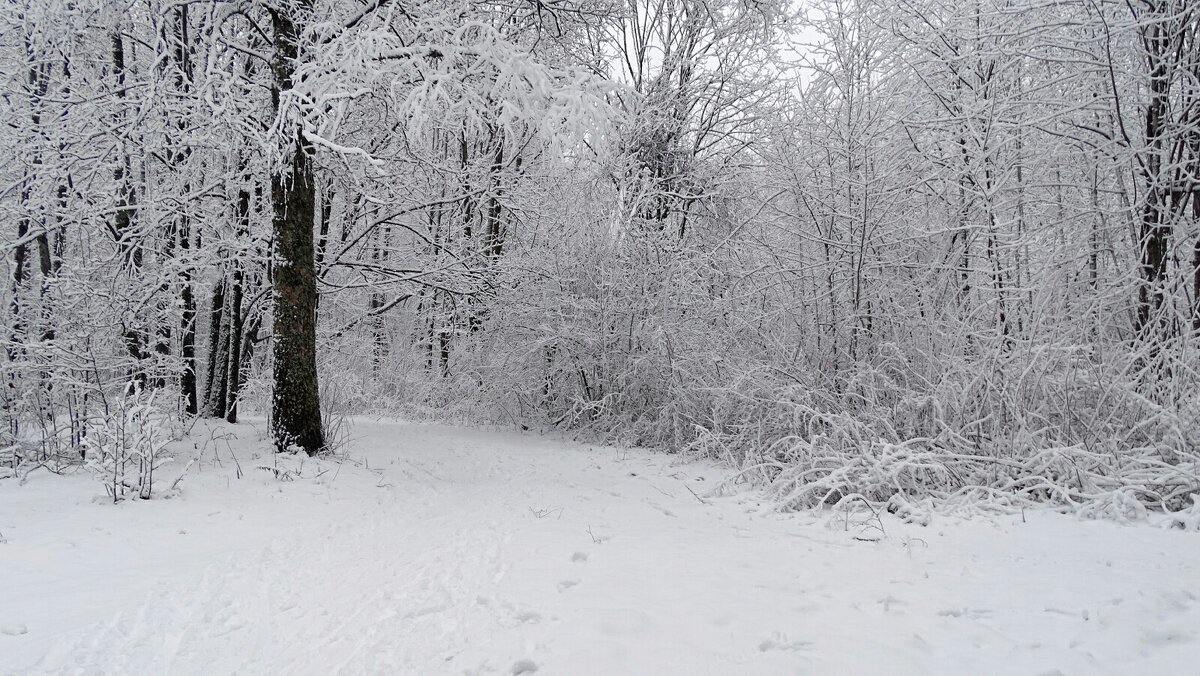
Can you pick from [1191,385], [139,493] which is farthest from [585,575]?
[1191,385]

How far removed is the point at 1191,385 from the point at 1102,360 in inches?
31.5

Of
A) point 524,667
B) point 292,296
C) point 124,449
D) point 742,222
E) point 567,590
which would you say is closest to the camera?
point 524,667

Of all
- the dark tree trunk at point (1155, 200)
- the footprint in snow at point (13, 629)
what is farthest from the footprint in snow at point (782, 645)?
the dark tree trunk at point (1155, 200)

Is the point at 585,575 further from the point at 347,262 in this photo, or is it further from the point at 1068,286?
the point at 347,262

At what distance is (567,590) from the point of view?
138 inches

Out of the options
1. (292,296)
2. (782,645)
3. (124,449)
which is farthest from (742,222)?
(124,449)

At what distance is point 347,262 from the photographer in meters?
10.3

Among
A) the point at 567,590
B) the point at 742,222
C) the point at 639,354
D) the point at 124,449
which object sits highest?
the point at 742,222

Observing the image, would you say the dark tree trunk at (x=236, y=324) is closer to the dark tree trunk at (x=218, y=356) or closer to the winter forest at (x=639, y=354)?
the winter forest at (x=639, y=354)

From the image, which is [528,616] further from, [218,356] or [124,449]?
[218,356]

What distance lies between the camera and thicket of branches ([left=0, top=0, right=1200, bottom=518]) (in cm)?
592

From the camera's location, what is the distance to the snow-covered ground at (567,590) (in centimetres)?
255

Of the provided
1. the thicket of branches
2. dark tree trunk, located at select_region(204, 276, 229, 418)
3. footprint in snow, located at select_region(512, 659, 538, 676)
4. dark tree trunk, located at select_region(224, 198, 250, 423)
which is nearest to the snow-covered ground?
footprint in snow, located at select_region(512, 659, 538, 676)

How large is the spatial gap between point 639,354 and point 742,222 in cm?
344
